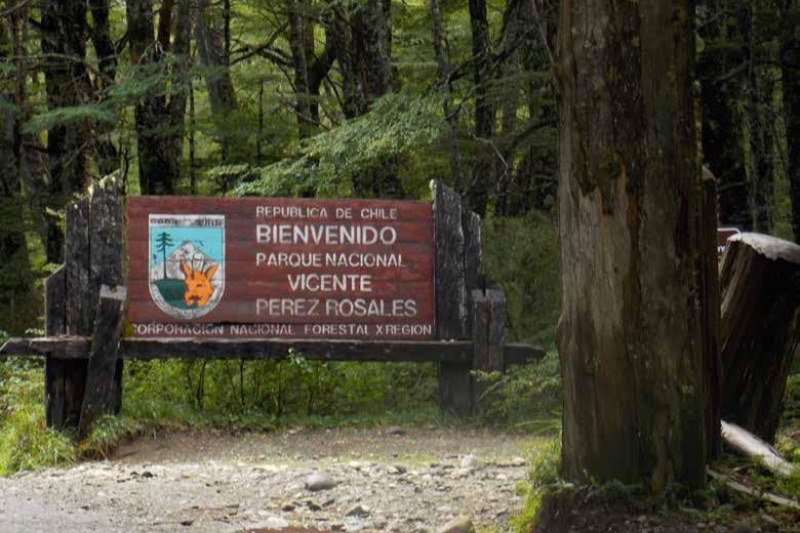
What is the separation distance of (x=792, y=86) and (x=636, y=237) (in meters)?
11.6

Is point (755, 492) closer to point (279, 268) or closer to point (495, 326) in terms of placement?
point (495, 326)

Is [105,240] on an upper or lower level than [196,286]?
upper

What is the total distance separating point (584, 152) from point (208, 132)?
637 inches

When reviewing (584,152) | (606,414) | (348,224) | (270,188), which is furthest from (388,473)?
(270,188)

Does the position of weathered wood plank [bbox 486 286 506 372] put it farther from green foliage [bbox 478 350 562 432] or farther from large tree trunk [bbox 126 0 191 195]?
large tree trunk [bbox 126 0 191 195]

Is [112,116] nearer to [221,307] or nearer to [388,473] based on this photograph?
[221,307]

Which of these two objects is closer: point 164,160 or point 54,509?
point 54,509

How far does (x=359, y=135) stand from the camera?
13969mm

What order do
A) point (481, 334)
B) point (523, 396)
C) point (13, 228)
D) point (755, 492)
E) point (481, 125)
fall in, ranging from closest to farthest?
1. point (755, 492)
2. point (523, 396)
3. point (481, 334)
4. point (481, 125)
5. point (13, 228)

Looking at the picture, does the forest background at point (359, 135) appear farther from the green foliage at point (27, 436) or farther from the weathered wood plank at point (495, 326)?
the weathered wood plank at point (495, 326)

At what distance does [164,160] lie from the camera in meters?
20.7

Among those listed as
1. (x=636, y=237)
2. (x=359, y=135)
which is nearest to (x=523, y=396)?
(x=359, y=135)

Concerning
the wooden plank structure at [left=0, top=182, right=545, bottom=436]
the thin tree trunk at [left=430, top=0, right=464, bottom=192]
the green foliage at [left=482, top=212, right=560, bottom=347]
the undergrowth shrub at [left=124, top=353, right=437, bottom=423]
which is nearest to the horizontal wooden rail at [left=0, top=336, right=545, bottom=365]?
the wooden plank structure at [left=0, top=182, right=545, bottom=436]

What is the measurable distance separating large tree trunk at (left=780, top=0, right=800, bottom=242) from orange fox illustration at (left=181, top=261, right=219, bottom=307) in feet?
27.4
